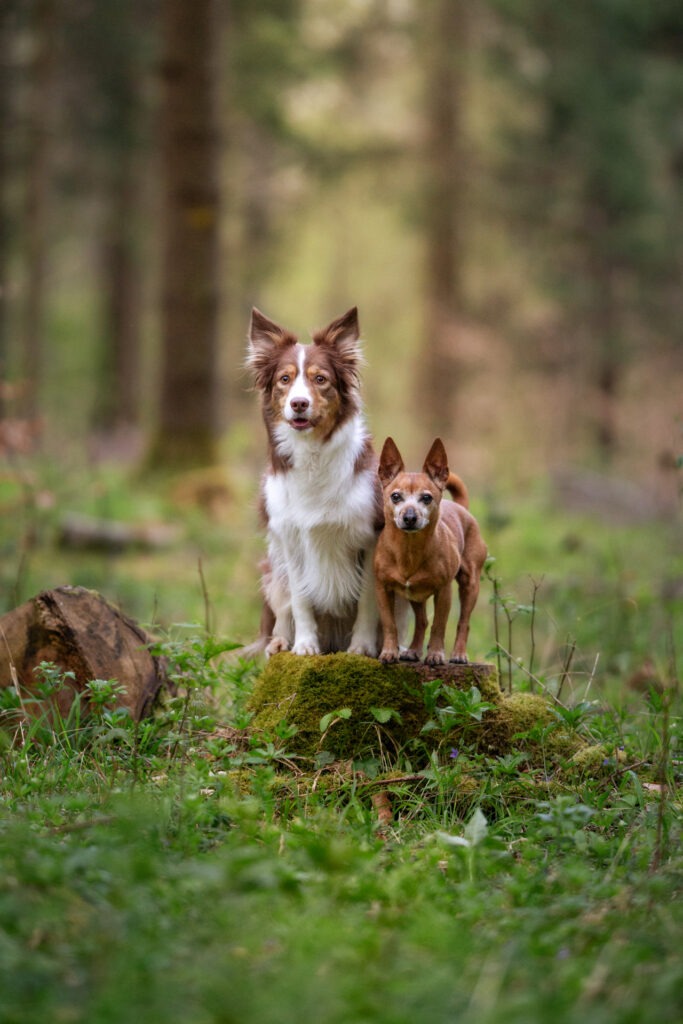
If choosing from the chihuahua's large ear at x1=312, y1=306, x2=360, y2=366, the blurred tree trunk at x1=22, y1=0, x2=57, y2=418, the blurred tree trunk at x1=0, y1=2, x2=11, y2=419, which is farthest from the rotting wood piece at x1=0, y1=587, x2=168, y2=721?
the blurred tree trunk at x1=0, y1=2, x2=11, y2=419

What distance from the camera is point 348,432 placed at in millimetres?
4918

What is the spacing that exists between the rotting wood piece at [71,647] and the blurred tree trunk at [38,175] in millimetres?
12046

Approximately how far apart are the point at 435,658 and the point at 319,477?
3.22ft

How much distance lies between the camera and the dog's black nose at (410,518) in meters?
4.28

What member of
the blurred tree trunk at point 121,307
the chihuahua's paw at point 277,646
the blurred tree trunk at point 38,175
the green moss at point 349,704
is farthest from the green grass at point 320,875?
the blurred tree trunk at point 121,307

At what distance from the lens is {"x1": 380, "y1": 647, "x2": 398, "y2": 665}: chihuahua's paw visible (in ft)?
15.4

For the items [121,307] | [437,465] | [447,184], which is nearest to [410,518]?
[437,465]

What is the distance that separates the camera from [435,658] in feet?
15.4

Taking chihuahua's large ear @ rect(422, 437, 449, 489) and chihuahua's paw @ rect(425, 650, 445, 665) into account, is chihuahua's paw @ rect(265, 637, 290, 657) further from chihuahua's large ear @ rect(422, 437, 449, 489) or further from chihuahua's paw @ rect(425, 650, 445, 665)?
chihuahua's large ear @ rect(422, 437, 449, 489)

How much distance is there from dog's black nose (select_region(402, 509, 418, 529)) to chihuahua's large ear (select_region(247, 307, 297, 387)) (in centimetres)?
116

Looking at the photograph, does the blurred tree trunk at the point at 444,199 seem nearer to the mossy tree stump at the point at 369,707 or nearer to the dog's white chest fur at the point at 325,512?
the dog's white chest fur at the point at 325,512

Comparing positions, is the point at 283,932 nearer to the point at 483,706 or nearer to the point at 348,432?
the point at 483,706

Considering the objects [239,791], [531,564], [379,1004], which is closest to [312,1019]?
[379,1004]

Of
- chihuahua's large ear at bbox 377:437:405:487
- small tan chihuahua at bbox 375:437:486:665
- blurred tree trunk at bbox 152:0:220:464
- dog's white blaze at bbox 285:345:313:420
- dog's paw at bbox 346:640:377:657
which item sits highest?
blurred tree trunk at bbox 152:0:220:464
